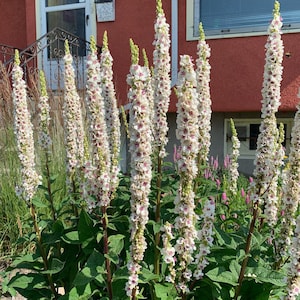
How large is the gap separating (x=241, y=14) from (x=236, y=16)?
0.09m

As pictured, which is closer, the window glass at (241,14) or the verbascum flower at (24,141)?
the verbascum flower at (24,141)

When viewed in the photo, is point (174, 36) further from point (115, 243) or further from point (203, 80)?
point (115, 243)

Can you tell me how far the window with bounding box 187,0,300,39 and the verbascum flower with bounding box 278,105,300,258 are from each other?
553 centimetres

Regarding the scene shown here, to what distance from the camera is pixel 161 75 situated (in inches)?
79.8

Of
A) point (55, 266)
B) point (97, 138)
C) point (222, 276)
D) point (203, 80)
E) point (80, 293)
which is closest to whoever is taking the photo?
point (97, 138)

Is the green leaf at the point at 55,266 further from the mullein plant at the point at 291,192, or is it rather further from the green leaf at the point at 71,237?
the mullein plant at the point at 291,192

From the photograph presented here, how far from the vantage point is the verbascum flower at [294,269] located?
1498mm

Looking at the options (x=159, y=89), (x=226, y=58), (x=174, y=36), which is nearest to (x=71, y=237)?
(x=159, y=89)

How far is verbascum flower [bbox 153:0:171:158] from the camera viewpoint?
198 centimetres

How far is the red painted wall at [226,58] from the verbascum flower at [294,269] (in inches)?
220

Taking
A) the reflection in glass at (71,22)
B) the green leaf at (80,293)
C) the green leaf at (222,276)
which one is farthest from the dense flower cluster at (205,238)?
the reflection in glass at (71,22)

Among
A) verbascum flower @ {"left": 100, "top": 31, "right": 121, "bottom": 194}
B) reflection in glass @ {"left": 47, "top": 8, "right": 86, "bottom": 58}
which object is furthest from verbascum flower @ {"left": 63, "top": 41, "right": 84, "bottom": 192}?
reflection in glass @ {"left": 47, "top": 8, "right": 86, "bottom": 58}

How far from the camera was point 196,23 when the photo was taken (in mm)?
7137

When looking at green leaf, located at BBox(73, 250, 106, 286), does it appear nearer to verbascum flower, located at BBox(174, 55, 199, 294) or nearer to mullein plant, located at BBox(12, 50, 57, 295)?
mullein plant, located at BBox(12, 50, 57, 295)
